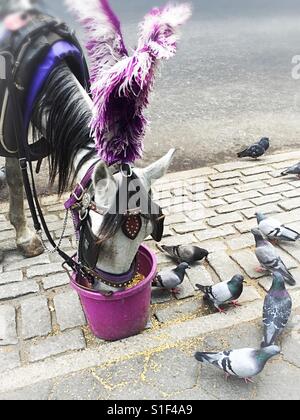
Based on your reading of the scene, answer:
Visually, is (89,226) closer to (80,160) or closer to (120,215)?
(120,215)

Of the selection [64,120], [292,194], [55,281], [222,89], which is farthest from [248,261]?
[222,89]

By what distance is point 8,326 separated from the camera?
360 cm

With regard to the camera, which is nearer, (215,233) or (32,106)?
(32,106)

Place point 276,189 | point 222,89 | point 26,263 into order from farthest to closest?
point 222,89 → point 276,189 → point 26,263

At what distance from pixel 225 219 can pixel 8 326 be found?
234 cm

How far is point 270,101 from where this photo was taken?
337 inches

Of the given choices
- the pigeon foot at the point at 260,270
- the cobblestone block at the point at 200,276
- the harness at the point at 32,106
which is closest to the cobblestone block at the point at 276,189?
the pigeon foot at the point at 260,270

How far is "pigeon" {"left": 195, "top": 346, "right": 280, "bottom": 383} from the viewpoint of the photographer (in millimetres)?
2877

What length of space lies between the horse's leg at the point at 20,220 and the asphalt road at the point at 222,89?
159 cm

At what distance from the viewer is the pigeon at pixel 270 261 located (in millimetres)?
3816

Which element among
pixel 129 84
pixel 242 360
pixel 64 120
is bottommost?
pixel 242 360

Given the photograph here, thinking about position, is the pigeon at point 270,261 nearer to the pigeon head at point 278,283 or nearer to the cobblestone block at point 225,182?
the pigeon head at point 278,283

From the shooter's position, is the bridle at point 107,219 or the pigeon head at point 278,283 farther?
the pigeon head at point 278,283

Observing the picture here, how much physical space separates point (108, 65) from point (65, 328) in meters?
1.92
